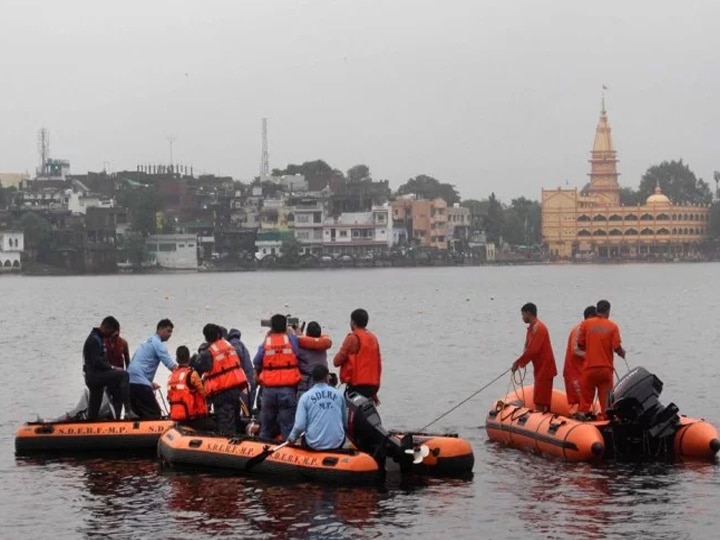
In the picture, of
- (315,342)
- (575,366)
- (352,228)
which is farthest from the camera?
(352,228)

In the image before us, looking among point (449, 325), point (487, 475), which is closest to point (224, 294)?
point (449, 325)

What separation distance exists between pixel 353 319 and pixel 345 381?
35.0 inches

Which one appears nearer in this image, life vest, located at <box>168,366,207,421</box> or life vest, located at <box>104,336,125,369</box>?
life vest, located at <box>168,366,207,421</box>

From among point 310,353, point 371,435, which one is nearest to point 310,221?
point 310,353

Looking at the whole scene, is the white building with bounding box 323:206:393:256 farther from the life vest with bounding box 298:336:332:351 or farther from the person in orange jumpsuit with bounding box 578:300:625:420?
the life vest with bounding box 298:336:332:351

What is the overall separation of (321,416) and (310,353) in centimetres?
162

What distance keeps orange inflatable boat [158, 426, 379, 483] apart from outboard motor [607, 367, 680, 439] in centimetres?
379

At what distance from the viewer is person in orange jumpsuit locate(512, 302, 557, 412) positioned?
2292 cm

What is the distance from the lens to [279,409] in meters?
20.8

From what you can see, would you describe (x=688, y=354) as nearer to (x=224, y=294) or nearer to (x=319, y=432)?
(x=319, y=432)

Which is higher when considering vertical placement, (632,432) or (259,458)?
(632,432)

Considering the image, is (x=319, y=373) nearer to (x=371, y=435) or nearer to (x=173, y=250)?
(x=371, y=435)

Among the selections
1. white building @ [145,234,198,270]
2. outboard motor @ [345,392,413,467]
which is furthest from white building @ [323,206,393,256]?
outboard motor @ [345,392,413,467]

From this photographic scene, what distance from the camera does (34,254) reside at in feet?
621
